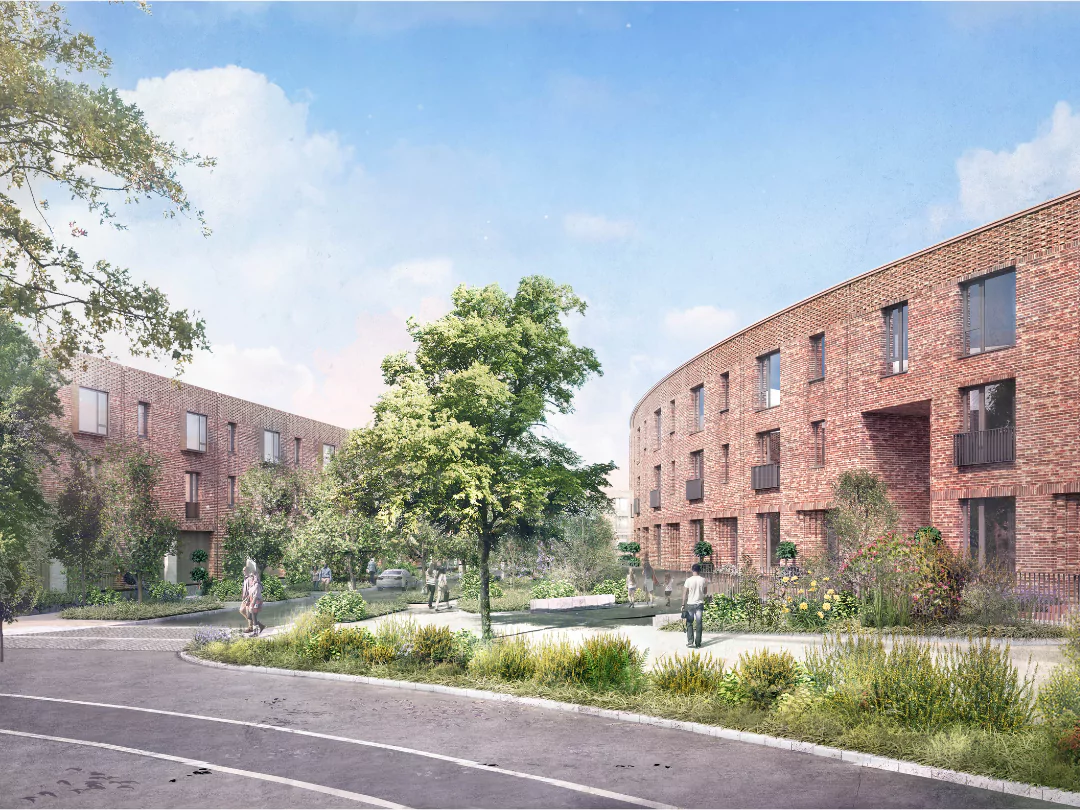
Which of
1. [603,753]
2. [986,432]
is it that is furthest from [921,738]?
[986,432]

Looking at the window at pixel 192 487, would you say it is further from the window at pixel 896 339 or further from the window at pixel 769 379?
the window at pixel 896 339

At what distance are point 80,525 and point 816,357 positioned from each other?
25.8 meters

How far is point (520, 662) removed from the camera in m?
15.4

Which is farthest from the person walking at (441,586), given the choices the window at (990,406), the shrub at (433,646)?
the window at (990,406)

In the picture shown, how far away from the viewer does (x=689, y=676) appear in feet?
43.9

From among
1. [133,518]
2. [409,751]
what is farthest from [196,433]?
[409,751]

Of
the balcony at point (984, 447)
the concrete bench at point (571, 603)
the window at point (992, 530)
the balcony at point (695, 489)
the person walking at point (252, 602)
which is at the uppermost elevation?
the balcony at point (984, 447)

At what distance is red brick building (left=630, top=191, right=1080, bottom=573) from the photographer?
23.4 meters

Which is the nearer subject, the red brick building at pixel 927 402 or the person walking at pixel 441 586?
the red brick building at pixel 927 402

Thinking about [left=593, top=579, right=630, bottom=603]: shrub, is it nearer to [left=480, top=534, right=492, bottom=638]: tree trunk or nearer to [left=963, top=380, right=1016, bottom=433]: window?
[left=480, top=534, right=492, bottom=638]: tree trunk

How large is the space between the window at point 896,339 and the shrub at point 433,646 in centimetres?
1763

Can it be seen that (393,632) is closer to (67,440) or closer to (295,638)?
(295,638)

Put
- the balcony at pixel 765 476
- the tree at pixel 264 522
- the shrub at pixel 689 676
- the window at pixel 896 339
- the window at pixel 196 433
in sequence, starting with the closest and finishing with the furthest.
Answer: the shrub at pixel 689 676 → the window at pixel 896 339 → the balcony at pixel 765 476 → the tree at pixel 264 522 → the window at pixel 196 433

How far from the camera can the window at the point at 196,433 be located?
46719 millimetres
